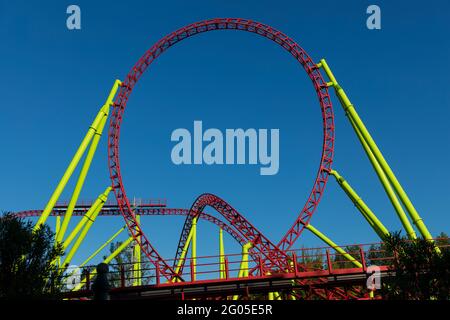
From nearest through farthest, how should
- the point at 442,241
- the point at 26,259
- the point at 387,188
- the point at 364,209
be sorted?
the point at 26,259
the point at 387,188
the point at 364,209
the point at 442,241

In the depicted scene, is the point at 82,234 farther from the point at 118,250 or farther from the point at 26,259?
the point at 26,259

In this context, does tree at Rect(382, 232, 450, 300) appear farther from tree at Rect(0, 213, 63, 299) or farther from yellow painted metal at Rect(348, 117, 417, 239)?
tree at Rect(0, 213, 63, 299)

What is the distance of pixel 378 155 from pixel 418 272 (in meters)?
7.73

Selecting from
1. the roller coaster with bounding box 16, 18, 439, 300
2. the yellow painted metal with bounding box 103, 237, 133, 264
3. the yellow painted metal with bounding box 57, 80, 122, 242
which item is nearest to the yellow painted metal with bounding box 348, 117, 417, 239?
the roller coaster with bounding box 16, 18, 439, 300

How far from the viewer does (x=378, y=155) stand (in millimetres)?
19016

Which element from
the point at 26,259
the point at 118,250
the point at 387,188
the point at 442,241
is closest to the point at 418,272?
the point at 387,188

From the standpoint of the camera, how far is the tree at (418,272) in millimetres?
11625

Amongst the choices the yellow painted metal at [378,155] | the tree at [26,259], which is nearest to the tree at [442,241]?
the yellow painted metal at [378,155]

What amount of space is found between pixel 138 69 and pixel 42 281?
51.0ft
